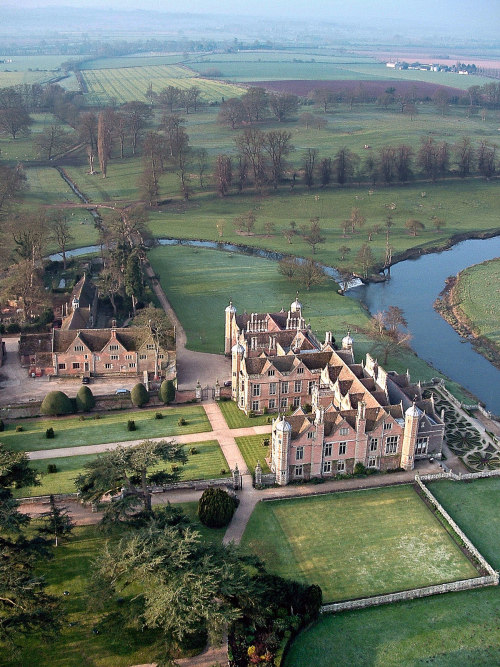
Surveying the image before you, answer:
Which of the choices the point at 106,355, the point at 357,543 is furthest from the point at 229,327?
the point at 357,543

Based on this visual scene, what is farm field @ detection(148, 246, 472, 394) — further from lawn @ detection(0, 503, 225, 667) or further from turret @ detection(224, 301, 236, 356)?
lawn @ detection(0, 503, 225, 667)

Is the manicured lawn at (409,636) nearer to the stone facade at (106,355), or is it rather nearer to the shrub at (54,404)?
the shrub at (54,404)

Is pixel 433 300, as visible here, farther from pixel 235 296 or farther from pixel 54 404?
pixel 54 404

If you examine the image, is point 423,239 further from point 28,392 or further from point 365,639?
point 365,639

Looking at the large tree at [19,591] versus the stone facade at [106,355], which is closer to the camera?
the large tree at [19,591]

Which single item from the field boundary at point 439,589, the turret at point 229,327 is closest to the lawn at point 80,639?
the field boundary at point 439,589

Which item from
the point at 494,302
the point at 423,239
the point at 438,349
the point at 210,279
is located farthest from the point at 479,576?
the point at 423,239

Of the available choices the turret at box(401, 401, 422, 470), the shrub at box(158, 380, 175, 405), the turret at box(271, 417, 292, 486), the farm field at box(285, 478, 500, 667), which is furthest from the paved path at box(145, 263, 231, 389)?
the farm field at box(285, 478, 500, 667)
